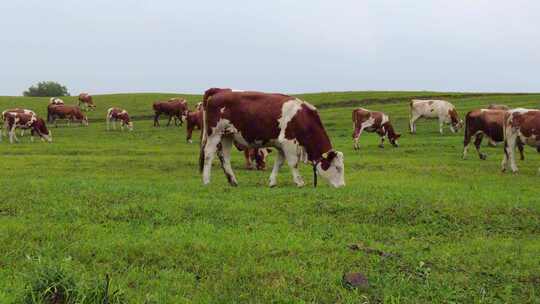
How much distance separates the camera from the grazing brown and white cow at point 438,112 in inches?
1396

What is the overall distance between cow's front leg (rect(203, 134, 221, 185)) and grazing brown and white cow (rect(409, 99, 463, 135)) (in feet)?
80.0

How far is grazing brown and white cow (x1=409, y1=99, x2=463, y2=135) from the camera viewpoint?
35.5 meters

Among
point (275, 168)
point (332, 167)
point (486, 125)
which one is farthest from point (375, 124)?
point (275, 168)

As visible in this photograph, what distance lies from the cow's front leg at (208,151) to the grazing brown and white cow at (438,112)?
2438 centimetres

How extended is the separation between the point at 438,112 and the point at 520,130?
1876 centimetres

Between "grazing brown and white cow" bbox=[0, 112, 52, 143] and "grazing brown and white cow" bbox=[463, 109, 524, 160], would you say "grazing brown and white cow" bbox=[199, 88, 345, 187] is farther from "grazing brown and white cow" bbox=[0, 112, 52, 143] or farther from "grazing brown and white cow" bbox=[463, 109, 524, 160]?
"grazing brown and white cow" bbox=[0, 112, 52, 143]

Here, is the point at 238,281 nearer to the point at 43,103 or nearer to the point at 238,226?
the point at 238,226

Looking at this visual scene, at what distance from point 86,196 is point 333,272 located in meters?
6.03

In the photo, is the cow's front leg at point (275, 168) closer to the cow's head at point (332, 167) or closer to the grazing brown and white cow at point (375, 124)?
the cow's head at point (332, 167)

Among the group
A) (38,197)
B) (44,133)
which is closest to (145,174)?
(38,197)

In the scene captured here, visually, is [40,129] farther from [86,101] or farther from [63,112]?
[86,101]

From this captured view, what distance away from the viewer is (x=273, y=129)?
45.3 ft

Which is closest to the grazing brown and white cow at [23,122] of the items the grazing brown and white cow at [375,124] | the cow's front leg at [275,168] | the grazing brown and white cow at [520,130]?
the grazing brown and white cow at [375,124]

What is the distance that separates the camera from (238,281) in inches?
245
